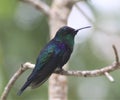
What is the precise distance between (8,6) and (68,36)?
3.82 meters

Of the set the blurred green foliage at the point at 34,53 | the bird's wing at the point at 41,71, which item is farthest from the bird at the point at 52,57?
the blurred green foliage at the point at 34,53

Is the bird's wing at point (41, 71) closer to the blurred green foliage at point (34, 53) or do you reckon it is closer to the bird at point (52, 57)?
the bird at point (52, 57)

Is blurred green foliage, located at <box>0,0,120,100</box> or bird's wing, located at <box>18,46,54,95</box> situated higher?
bird's wing, located at <box>18,46,54,95</box>

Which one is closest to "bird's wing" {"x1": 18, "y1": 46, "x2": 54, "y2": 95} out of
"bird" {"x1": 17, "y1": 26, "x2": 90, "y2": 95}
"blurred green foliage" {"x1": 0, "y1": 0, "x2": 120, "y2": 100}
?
"bird" {"x1": 17, "y1": 26, "x2": 90, "y2": 95}

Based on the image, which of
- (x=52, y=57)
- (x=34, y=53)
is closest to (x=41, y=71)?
(x=52, y=57)

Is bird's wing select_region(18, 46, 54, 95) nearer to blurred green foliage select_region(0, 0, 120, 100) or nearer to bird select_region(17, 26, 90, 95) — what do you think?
bird select_region(17, 26, 90, 95)

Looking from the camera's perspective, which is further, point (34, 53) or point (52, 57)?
point (34, 53)

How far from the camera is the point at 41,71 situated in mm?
3131

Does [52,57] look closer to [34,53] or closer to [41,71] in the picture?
[41,71]

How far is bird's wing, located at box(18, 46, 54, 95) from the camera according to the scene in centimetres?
309

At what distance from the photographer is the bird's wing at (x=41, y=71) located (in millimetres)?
3090

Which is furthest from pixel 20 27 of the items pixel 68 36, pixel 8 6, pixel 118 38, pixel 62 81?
pixel 68 36

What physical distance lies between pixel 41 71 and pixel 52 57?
13cm

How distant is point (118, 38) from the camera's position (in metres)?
6.57
